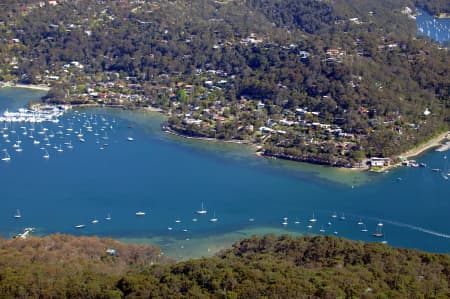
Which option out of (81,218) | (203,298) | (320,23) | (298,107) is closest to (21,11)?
(320,23)

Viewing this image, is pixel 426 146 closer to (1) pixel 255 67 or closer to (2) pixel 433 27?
(1) pixel 255 67

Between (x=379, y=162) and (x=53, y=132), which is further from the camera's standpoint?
(x=53, y=132)

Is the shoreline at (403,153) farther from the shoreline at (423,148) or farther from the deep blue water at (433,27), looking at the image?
the deep blue water at (433,27)

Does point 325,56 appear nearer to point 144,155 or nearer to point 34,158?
point 144,155

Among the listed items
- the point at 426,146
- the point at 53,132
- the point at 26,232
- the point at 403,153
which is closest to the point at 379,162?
the point at 403,153

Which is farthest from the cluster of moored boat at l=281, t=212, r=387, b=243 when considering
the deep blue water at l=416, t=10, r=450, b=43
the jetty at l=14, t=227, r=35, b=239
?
the deep blue water at l=416, t=10, r=450, b=43
